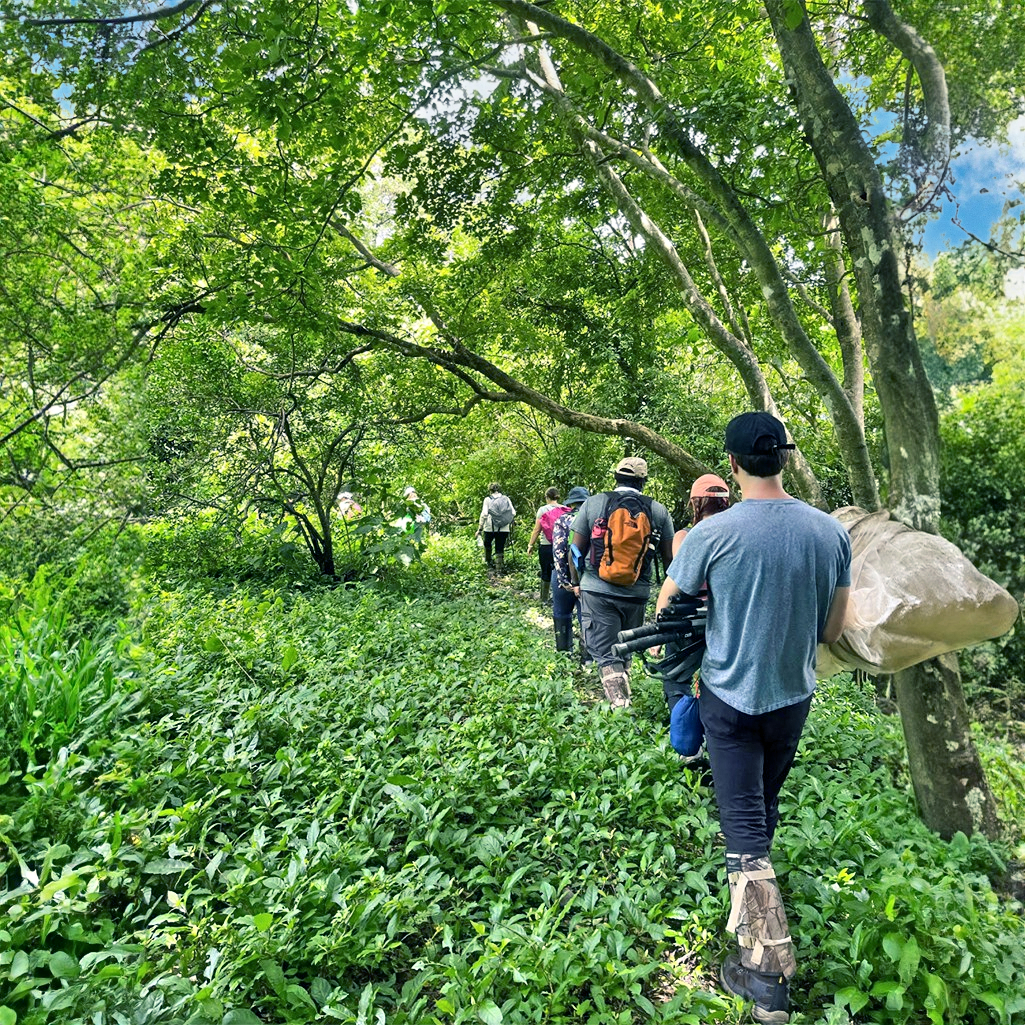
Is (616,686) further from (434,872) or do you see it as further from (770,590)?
(770,590)

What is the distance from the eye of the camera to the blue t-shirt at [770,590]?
2.25 metres

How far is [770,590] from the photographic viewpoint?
7.38 ft

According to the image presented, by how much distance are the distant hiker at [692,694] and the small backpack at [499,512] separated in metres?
7.84

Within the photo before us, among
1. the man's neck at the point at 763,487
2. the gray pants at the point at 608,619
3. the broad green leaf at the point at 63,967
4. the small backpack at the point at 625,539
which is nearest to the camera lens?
the broad green leaf at the point at 63,967

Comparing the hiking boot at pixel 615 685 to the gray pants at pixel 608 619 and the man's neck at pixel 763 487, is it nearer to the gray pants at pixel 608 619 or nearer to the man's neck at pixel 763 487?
the gray pants at pixel 608 619

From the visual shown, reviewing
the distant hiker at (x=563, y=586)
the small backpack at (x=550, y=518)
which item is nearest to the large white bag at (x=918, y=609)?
the distant hiker at (x=563, y=586)

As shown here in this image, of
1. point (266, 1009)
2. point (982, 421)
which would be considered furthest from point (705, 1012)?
point (982, 421)

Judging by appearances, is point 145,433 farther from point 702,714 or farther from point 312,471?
point 702,714

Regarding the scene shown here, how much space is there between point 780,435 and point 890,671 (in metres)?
1.06

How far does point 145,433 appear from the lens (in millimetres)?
8445

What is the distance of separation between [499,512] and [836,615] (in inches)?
376

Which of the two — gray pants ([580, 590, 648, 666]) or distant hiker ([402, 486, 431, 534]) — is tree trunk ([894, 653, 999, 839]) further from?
distant hiker ([402, 486, 431, 534])

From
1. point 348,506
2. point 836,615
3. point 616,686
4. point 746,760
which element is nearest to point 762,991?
point 746,760

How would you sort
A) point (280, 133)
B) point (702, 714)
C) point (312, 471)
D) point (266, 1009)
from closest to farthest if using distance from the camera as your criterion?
point (266, 1009) < point (702, 714) < point (280, 133) < point (312, 471)
